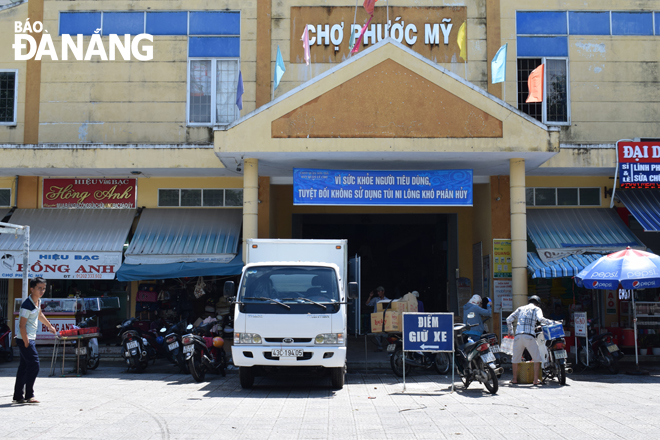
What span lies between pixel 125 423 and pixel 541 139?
34.0 ft

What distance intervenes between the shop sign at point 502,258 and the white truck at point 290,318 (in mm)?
5553

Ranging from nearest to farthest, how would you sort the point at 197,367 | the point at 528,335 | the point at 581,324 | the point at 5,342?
1. the point at 528,335
2. the point at 197,367
3. the point at 581,324
4. the point at 5,342

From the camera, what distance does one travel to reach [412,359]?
41.2ft

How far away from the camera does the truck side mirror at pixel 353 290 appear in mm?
11129

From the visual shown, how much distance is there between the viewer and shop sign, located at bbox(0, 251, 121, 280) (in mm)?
15555

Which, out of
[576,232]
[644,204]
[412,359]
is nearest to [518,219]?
[576,232]

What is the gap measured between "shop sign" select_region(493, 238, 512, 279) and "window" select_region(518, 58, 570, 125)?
3890 millimetres

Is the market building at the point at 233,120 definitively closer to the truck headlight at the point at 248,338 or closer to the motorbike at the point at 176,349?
the motorbike at the point at 176,349

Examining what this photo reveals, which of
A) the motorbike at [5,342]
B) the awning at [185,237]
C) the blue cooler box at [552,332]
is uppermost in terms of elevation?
the awning at [185,237]

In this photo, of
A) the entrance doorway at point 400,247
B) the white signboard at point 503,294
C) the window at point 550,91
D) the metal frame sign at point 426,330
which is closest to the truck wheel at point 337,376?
the metal frame sign at point 426,330

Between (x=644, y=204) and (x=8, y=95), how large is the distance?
1712 centimetres

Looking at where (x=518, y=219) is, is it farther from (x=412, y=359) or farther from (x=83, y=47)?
(x=83, y=47)

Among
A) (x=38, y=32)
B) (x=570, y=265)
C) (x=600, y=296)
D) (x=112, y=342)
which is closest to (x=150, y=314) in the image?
(x=112, y=342)

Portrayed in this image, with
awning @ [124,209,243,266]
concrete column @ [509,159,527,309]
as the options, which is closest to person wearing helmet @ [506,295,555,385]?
concrete column @ [509,159,527,309]
